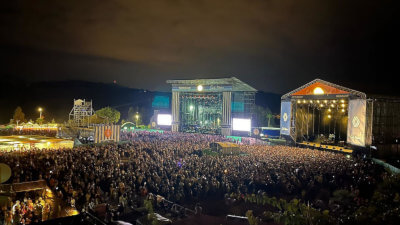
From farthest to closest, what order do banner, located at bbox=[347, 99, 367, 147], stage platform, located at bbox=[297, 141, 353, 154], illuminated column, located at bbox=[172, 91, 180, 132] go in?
illuminated column, located at bbox=[172, 91, 180, 132]
stage platform, located at bbox=[297, 141, 353, 154]
banner, located at bbox=[347, 99, 367, 147]

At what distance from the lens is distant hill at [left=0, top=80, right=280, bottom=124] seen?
70.9 m

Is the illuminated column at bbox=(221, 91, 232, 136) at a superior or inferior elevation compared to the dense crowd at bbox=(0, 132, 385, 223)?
superior

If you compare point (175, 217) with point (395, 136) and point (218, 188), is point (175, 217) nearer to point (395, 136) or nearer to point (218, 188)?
point (218, 188)

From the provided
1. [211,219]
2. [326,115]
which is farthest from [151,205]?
[326,115]

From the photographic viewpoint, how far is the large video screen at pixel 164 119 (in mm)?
39500

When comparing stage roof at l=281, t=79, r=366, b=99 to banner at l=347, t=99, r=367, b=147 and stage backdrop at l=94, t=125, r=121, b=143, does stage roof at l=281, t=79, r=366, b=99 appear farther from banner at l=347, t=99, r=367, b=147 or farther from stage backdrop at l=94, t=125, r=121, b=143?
stage backdrop at l=94, t=125, r=121, b=143

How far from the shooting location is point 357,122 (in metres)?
20.3

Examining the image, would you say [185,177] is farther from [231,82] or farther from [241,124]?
[231,82]

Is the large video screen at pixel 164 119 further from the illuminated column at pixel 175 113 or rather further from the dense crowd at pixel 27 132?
the dense crowd at pixel 27 132

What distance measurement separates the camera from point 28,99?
7744 centimetres

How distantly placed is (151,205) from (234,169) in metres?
4.72

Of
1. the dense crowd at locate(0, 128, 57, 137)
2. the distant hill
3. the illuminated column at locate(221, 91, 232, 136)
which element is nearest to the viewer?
the dense crowd at locate(0, 128, 57, 137)

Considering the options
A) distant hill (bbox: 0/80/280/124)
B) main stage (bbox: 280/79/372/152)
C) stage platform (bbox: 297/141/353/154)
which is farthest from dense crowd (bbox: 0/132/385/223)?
distant hill (bbox: 0/80/280/124)

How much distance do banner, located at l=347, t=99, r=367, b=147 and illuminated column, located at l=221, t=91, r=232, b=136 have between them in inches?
587
